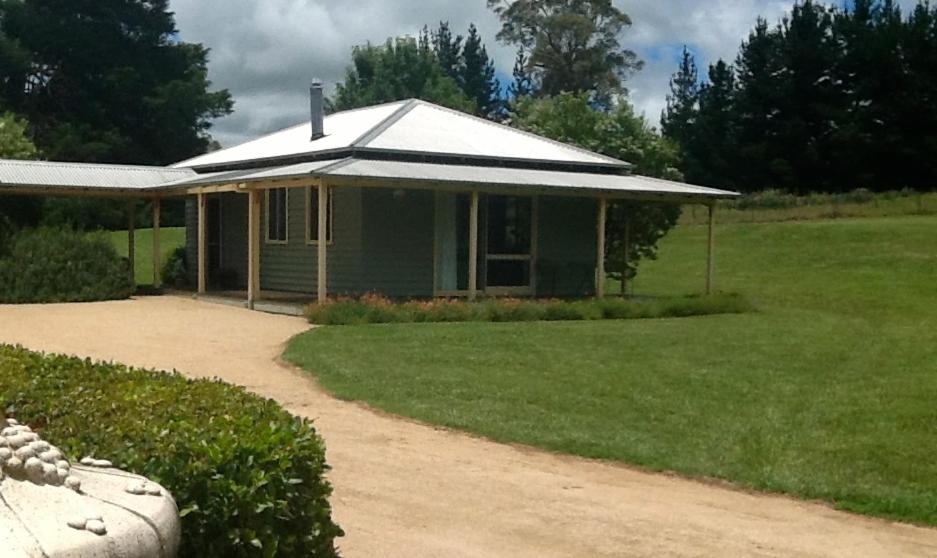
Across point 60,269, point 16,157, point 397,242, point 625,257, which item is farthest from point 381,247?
point 16,157

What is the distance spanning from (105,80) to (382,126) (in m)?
29.9

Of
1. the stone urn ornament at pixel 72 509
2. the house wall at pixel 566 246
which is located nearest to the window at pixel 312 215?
the house wall at pixel 566 246

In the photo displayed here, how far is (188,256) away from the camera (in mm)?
25406

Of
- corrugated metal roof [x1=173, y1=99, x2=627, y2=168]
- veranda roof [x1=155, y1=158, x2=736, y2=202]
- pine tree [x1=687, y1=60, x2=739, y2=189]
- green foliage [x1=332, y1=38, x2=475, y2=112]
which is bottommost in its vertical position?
veranda roof [x1=155, y1=158, x2=736, y2=202]

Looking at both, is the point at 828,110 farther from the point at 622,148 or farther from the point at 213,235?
the point at 213,235

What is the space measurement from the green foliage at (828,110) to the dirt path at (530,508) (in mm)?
41486

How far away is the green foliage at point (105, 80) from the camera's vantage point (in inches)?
1860

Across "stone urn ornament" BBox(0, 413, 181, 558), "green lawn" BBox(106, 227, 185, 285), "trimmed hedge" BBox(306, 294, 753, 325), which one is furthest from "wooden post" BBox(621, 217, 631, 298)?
"stone urn ornament" BBox(0, 413, 181, 558)

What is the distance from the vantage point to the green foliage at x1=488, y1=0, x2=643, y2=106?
60156 millimetres

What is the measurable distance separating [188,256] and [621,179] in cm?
1053

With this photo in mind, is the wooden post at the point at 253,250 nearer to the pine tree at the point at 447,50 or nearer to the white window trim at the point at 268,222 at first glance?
the white window trim at the point at 268,222

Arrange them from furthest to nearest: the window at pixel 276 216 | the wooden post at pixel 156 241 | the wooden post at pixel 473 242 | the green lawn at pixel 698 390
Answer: the wooden post at pixel 156 241
the window at pixel 276 216
the wooden post at pixel 473 242
the green lawn at pixel 698 390

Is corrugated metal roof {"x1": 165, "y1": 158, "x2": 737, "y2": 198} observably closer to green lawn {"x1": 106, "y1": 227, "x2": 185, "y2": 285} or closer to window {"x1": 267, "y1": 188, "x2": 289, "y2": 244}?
window {"x1": 267, "y1": 188, "x2": 289, "y2": 244}

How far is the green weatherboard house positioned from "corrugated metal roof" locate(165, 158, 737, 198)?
0.04m
